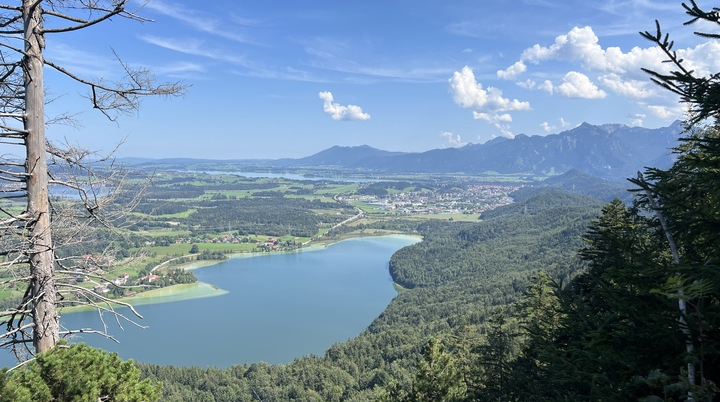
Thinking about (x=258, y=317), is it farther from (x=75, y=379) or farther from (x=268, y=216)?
(x=268, y=216)

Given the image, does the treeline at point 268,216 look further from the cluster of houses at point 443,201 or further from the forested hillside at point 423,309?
the forested hillside at point 423,309

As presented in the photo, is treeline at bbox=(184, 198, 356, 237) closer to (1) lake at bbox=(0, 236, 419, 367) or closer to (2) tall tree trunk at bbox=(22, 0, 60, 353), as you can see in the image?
(1) lake at bbox=(0, 236, 419, 367)

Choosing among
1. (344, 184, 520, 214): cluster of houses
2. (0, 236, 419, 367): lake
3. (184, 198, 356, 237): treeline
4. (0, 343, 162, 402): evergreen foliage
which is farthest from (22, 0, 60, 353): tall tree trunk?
(344, 184, 520, 214): cluster of houses

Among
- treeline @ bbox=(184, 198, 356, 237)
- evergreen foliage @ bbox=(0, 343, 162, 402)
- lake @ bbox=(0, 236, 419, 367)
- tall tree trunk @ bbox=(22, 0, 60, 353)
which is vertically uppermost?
tall tree trunk @ bbox=(22, 0, 60, 353)

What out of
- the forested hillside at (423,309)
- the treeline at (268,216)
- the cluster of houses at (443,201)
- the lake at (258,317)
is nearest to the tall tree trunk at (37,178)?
the forested hillside at (423,309)

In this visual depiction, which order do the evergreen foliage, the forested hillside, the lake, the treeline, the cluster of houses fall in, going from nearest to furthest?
the evergreen foliage → the forested hillside → the lake → the treeline → the cluster of houses

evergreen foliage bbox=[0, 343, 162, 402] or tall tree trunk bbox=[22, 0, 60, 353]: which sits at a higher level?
tall tree trunk bbox=[22, 0, 60, 353]

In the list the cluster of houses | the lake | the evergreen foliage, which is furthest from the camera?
the cluster of houses
